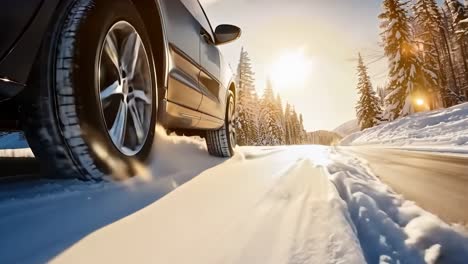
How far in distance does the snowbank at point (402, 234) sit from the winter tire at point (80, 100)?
1.20 metres

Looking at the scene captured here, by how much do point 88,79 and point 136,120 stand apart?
553 mm

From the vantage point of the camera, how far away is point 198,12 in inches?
141

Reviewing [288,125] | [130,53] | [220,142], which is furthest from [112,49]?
[288,125]

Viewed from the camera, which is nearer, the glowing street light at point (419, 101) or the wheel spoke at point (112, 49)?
the wheel spoke at point (112, 49)

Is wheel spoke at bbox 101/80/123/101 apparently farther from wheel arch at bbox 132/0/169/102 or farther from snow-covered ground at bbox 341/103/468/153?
snow-covered ground at bbox 341/103/468/153

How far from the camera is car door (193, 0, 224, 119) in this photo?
3.56m

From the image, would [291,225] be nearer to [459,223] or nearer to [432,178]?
[459,223]

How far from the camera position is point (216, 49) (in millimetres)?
4238

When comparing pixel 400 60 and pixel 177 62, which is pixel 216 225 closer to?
pixel 177 62

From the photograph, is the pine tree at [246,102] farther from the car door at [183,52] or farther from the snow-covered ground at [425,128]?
the car door at [183,52]

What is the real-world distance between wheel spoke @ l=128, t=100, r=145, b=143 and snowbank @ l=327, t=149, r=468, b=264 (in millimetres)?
1311

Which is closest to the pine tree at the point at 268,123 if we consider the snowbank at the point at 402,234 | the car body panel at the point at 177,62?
the car body panel at the point at 177,62

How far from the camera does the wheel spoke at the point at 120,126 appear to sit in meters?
2.00

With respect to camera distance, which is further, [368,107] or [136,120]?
[368,107]
